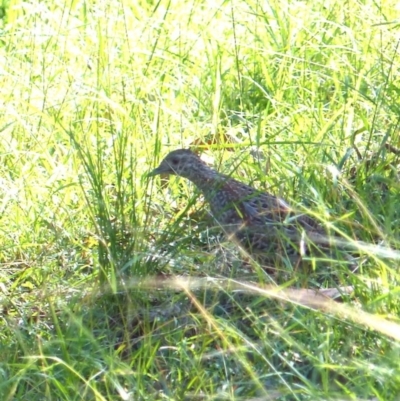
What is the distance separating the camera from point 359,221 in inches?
184

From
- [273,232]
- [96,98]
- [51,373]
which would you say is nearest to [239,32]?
[96,98]

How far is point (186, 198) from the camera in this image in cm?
564

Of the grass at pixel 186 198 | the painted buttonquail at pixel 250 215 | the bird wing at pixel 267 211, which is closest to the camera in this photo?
the grass at pixel 186 198

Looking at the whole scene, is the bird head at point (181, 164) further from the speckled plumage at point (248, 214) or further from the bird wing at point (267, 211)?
the bird wing at point (267, 211)

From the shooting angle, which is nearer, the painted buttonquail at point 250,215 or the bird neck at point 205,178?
the painted buttonquail at point 250,215

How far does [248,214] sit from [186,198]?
815mm

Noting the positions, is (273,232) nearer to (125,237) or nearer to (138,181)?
(125,237)

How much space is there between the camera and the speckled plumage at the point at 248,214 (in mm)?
4543

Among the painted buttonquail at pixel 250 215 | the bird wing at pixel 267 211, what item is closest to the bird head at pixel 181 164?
the painted buttonquail at pixel 250 215

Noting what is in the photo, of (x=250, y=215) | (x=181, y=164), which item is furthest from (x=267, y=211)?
(x=181, y=164)

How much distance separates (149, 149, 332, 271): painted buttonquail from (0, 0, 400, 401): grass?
89mm

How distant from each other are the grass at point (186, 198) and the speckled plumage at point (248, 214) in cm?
9

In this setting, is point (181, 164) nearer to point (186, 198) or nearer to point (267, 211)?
point (186, 198)

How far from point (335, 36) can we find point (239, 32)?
0.71 m
